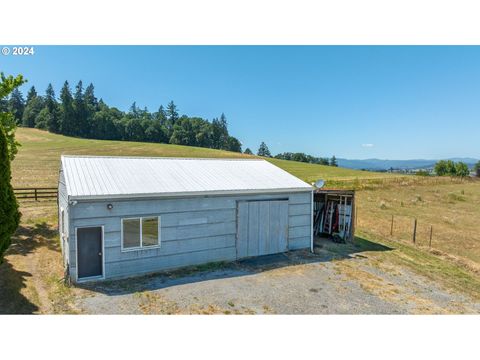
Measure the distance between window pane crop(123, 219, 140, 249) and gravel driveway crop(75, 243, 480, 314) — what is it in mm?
1007

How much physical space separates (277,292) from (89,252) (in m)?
5.23

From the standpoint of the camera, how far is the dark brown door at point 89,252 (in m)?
8.39

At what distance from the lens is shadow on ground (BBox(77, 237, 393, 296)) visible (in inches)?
323

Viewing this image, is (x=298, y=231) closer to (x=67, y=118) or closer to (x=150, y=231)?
(x=150, y=231)

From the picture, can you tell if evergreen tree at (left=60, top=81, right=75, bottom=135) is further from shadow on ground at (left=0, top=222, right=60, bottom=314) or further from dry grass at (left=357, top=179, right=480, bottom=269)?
dry grass at (left=357, top=179, right=480, bottom=269)

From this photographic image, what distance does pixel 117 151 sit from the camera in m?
51.8

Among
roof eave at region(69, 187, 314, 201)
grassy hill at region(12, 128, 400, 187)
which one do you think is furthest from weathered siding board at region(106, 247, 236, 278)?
grassy hill at region(12, 128, 400, 187)

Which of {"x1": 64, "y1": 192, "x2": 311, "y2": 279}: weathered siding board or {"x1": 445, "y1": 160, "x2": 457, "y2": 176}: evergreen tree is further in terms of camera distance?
{"x1": 445, "y1": 160, "x2": 457, "y2": 176}: evergreen tree

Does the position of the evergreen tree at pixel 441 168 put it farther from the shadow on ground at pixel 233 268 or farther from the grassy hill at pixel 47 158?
the shadow on ground at pixel 233 268

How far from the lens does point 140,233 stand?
9.09m

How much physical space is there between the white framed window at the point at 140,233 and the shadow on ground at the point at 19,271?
2513 millimetres
